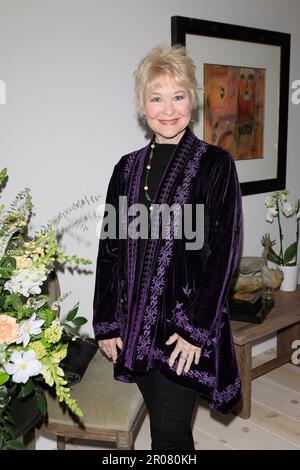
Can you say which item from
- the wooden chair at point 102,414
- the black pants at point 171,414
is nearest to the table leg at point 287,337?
the wooden chair at point 102,414

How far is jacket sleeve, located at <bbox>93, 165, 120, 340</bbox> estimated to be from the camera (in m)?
2.02

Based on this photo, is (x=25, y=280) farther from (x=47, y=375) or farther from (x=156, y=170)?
(x=156, y=170)

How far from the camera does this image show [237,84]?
3152 millimetres

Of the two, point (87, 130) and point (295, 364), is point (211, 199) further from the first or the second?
point (295, 364)

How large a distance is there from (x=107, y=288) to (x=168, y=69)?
2.92 ft

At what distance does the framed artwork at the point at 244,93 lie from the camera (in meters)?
2.92

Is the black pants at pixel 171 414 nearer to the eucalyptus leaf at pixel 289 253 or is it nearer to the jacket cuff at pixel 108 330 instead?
the jacket cuff at pixel 108 330

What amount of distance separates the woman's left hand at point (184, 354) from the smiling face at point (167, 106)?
77 centimetres

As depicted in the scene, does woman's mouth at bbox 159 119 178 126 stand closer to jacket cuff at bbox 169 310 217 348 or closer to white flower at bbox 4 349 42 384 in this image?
jacket cuff at bbox 169 310 217 348

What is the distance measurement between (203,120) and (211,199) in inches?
53.4

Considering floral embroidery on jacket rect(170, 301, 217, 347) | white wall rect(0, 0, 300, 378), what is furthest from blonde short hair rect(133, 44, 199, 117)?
floral embroidery on jacket rect(170, 301, 217, 347)

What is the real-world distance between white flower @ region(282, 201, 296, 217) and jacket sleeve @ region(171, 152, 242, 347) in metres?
1.79

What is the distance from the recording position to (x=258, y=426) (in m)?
2.87
